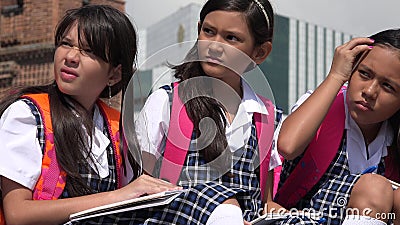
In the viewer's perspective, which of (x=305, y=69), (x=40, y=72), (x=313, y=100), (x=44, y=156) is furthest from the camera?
(x=305, y=69)

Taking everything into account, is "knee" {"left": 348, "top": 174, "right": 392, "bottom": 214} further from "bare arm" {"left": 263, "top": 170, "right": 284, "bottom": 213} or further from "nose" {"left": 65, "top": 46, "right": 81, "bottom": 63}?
"nose" {"left": 65, "top": 46, "right": 81, "bottom": 63}

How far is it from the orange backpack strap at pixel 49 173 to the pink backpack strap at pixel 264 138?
676 millimetres

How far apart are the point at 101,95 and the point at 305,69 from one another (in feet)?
210

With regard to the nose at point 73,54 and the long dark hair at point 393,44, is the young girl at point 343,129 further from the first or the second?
the nose at point 73,54

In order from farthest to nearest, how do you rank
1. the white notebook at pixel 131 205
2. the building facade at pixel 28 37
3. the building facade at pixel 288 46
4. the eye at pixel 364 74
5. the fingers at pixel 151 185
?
the building facade at pixel 288 46
the building facade at pixel 28 37
the eye at pixel 364 74
the fingers at pixel 151 185
the white notebook at pixel 131 205

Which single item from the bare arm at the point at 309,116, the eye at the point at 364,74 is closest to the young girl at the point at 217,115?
the bare arm at the point at 309,116

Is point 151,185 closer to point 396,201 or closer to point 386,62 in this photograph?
point 396,201

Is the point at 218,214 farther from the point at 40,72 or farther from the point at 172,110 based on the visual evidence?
the point at 40,72

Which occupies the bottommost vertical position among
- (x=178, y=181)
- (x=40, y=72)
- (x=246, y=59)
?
(x=40, y=72)

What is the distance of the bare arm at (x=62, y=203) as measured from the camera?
2035 mm

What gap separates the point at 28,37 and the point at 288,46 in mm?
51955

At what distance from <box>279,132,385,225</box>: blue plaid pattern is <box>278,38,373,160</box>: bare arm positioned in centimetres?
15

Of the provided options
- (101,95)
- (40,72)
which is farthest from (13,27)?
(101,95)

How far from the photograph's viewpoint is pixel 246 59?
243cm
